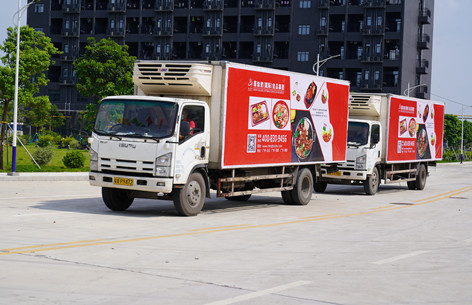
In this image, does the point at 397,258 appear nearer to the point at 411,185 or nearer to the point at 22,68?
the point at 411,185

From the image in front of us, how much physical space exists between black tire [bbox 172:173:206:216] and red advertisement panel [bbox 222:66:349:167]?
2.70 feet

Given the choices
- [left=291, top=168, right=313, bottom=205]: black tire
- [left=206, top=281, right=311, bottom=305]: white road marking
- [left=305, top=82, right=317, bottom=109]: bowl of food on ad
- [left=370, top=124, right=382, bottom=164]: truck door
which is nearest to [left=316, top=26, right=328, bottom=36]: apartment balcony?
[left=370, top=124, right=382, bottom=164]: truck door

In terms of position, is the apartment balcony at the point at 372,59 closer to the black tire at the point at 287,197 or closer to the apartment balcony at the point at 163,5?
the apartment balcony at the point at 163,5

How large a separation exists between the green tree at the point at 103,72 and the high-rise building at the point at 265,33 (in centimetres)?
4604

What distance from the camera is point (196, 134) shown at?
1564 cm

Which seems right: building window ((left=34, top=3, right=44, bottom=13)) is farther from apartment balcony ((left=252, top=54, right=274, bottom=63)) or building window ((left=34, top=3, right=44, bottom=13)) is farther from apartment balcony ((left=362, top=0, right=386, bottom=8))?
apartment balcony ((left=362, top=0, right=386, bottom=8))

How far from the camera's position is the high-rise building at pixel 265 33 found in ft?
302

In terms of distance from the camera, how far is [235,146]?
16.6 m

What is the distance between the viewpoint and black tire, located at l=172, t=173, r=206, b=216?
50.3 feet

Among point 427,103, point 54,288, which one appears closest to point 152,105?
point 54,288

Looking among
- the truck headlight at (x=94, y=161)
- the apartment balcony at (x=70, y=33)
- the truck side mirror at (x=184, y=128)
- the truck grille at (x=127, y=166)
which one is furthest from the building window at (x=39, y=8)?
the truck side mirror at (x=184, y=128)

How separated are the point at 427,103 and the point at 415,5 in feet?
231

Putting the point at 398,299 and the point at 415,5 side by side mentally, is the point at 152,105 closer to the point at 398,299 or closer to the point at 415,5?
Result: the point at 398,299

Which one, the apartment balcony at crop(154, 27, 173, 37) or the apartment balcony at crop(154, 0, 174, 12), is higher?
the apartment balcony at crop(154, 0, 174, 12)
